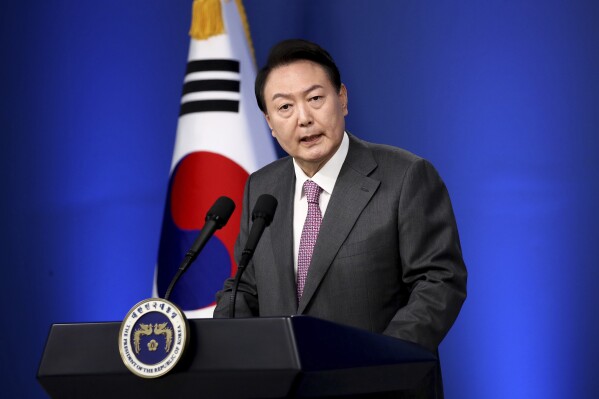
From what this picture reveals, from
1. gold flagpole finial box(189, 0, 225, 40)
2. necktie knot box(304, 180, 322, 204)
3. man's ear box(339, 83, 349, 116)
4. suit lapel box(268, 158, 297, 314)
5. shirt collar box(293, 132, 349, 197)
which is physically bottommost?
suit lapel box(268, 158, 297, 314)

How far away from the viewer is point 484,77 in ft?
11.0

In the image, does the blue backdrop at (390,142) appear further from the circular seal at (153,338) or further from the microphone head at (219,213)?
the circular seal at (153,338)

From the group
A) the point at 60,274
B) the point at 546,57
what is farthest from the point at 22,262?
the point at 546,57

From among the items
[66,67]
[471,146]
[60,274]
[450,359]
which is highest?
[66,67]

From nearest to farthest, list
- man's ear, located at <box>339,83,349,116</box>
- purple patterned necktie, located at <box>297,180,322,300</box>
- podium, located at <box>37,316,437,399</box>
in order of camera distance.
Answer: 1. podium, located at <box>37,316,437,399</box>
2. purple patterned necktie, located at <box>297,180,322,300</box>
3. man's ear, located at <box>339,83,349,116</box>

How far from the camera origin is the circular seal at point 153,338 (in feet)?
4.06

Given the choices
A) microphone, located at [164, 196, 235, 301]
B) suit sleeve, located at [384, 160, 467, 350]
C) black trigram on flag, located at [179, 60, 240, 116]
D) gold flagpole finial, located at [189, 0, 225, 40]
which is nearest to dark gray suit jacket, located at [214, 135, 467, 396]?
suit sleeve, located at [384, 160, 467, 350]

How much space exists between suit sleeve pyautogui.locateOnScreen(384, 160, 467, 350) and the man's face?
0.21 m

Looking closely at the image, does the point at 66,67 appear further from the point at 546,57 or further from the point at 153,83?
the point at 546,57

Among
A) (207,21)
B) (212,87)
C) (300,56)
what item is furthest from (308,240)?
(207,21)

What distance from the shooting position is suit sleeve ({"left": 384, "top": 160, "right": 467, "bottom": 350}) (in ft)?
5.52

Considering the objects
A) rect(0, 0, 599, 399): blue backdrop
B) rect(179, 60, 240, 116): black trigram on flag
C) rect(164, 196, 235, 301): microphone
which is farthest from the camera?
rect(179, 60, 240, 116): black trigram on flag

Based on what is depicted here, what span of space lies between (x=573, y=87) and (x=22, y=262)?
Answer: 243 centimetres

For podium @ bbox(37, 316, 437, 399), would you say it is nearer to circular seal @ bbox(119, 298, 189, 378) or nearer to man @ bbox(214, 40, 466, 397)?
circular seal @ bbox(119, 298, 189, 378)
